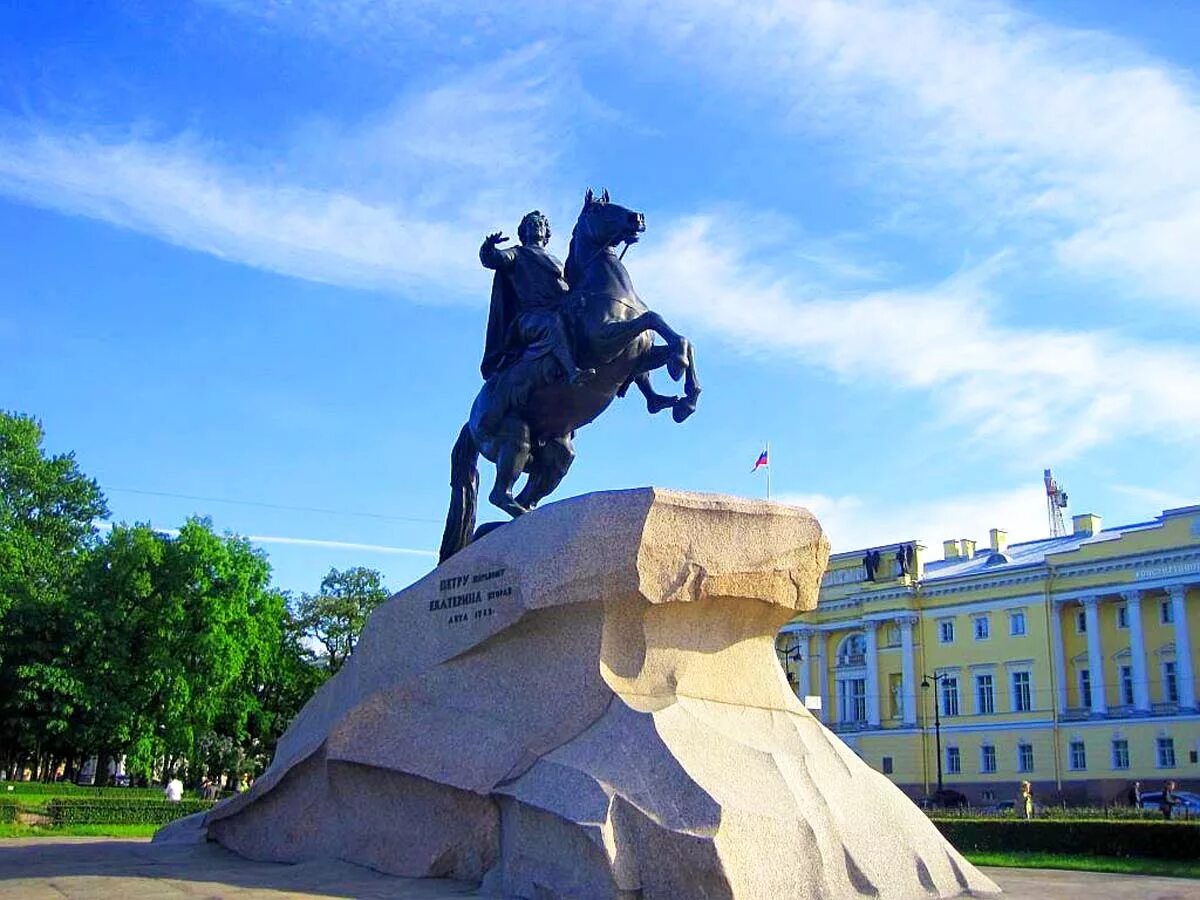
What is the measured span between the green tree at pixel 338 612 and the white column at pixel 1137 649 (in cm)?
3371

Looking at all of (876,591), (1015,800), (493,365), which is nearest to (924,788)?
(1015,800)

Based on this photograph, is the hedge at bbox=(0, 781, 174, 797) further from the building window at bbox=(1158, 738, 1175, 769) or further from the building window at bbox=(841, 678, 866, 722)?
the building window at bbox=(841, 678, 866, 722)

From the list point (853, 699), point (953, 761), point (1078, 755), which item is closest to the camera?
point (1078, 755)

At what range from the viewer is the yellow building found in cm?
5522

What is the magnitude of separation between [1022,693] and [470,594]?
5678 cm

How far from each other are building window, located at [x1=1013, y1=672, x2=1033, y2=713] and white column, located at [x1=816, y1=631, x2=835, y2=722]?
11.5m

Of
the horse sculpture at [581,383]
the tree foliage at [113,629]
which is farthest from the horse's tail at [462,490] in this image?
the tree foliage at [113,629]

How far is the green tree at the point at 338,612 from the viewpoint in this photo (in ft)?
185

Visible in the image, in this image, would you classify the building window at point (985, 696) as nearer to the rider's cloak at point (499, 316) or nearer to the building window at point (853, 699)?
the building window at point (853, 699)

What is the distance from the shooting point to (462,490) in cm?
1279

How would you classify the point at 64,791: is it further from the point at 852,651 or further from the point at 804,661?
the point at 852,651

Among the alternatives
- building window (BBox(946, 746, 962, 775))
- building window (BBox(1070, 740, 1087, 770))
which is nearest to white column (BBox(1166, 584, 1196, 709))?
building window (BBox(1070, 740, 1087, 770))

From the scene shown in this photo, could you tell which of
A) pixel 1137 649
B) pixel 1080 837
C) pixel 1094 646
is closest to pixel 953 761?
pixel 1094 646

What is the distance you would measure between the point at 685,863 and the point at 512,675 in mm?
2293
